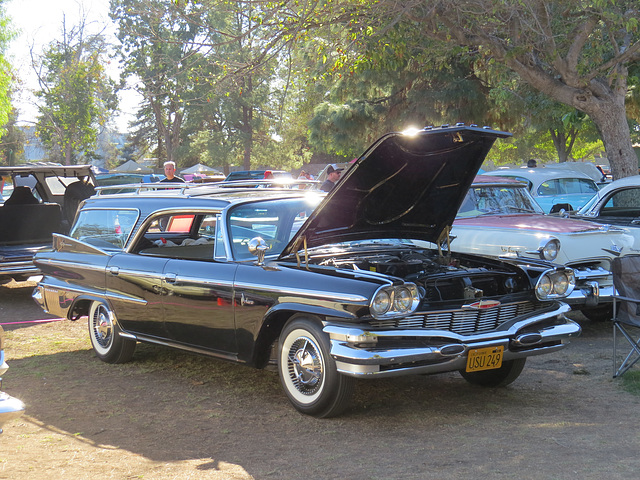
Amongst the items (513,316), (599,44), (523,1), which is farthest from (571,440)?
(599,44)

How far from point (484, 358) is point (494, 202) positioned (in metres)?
5.11

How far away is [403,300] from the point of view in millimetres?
4930

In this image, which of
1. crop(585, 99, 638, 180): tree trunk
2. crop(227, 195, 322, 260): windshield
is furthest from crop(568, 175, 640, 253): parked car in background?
crop(227, 195, 322, 260): windshield

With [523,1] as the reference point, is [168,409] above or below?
below

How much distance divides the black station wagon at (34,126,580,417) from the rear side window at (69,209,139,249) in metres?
0.02

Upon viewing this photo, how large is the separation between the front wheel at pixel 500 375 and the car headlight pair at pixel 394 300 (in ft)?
4.19

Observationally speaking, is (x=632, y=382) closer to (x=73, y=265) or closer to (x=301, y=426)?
(x=301, y=426)

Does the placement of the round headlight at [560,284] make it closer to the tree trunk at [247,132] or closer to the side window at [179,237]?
the side window at [179,237]

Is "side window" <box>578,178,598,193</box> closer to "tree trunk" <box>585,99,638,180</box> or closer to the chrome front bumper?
"tree trunk" <box>585,99,638,180</box>

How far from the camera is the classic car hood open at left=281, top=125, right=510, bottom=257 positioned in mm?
5605

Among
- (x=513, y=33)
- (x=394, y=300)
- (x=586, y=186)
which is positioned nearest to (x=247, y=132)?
(x=586, y=186)

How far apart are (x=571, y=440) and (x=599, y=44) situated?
462 inches

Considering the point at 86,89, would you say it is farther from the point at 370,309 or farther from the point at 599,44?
the point at 370,309

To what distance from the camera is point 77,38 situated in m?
37.9
